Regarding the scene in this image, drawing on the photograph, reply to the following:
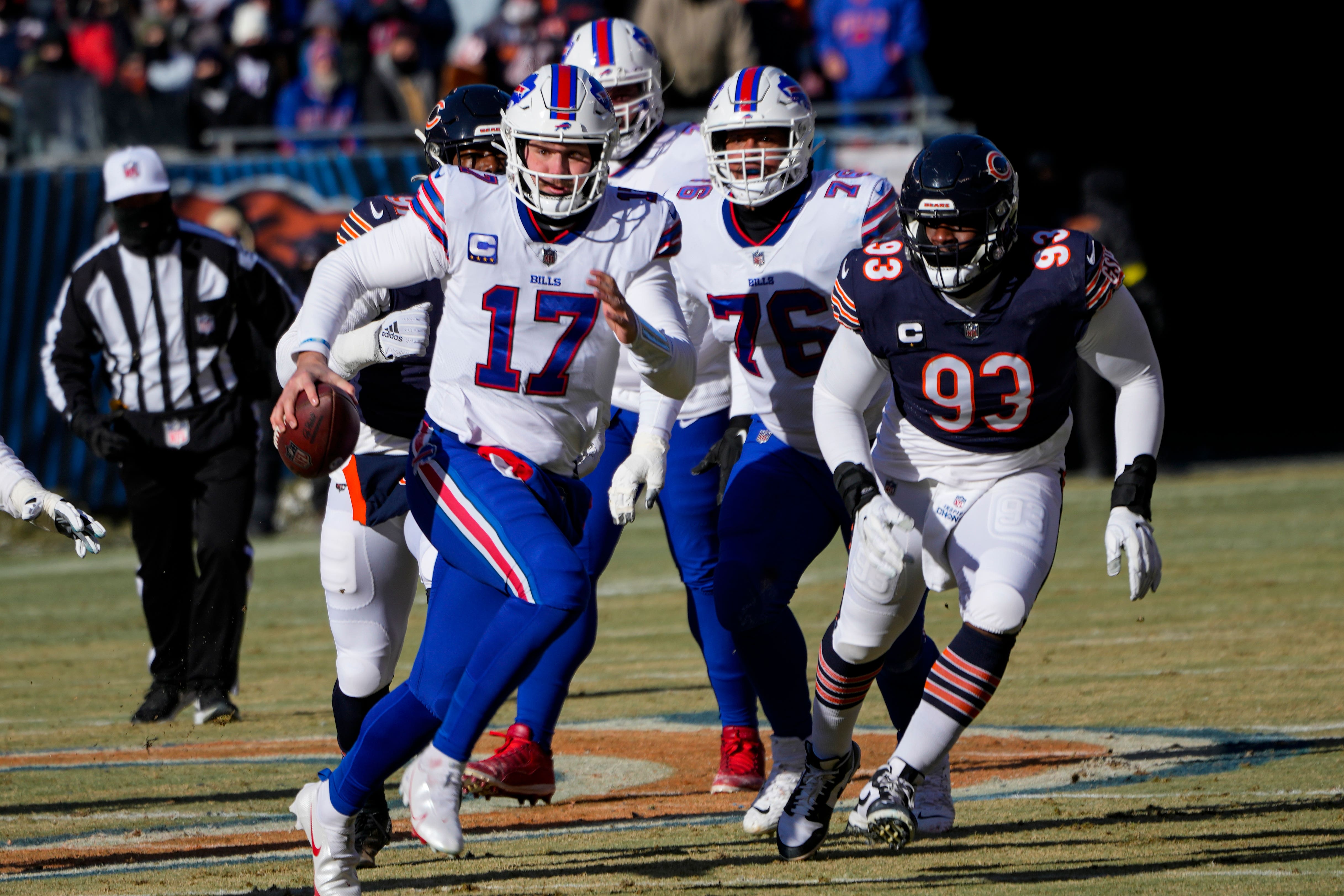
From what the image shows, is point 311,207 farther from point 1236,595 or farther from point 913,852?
point 913,852

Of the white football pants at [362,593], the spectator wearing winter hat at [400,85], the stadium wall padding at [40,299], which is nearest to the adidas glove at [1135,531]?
the white football pants at [362,593]

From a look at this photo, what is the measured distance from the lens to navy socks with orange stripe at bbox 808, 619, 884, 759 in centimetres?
472

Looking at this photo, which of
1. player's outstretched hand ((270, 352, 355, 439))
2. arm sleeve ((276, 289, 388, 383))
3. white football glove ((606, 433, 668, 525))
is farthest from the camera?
white football glove ((606, 433, 668, 525))

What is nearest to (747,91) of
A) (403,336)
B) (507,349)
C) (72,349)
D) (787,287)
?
(787,287)

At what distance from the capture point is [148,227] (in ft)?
24.3

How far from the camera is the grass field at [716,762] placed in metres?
4.42

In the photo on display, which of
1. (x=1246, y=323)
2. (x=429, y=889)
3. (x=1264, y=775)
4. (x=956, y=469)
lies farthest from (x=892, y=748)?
(x=1246, y=323)

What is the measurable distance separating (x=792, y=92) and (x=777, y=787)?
2.16 meters

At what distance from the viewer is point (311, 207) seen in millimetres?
13195

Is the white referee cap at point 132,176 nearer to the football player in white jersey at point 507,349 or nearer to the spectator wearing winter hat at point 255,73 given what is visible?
the football player in white jersey at point 507,349

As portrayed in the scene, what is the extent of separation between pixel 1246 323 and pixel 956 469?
17812 mm

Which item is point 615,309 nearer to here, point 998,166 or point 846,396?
point 846,396

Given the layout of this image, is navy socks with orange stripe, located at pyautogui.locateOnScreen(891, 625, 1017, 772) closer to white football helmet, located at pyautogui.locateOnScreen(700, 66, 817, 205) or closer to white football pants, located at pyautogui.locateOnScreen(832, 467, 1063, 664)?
white football pants, located at pyautogui.locateOnScreen(832, 467, 1063, 664)

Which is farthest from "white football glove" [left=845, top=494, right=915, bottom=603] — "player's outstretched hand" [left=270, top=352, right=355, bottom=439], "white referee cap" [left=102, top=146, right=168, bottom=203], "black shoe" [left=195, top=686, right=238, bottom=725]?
"white referee cap" [left=102, top=146, right=168, bottom=203]
